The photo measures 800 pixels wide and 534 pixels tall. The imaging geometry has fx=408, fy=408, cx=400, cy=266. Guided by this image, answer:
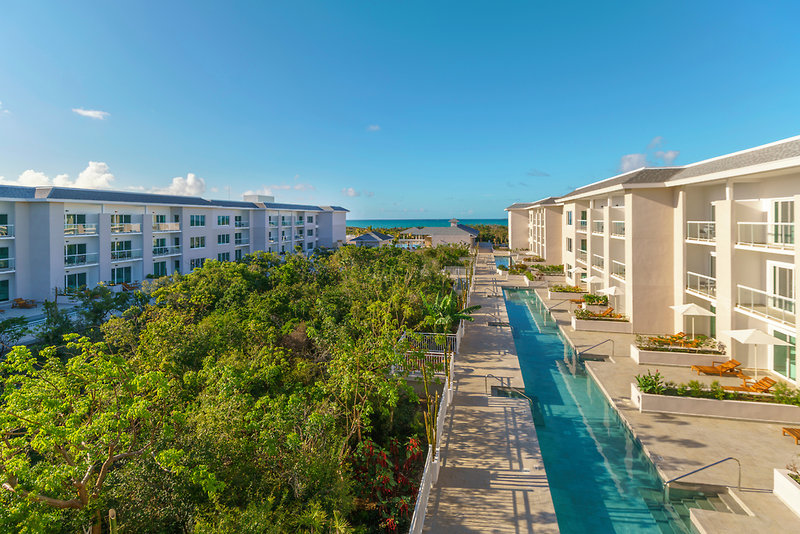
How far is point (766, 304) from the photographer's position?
627 inches

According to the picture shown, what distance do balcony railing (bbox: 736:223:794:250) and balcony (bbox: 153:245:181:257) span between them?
44.7 metres

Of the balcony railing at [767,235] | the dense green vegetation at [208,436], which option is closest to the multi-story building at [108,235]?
the dense green vegetation at [208,436]

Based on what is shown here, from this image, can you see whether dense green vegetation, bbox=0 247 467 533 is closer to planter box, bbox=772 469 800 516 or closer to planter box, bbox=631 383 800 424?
planter box, bbox=631 383 800 424

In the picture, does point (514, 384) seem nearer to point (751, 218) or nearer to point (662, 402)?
point (662, 402)

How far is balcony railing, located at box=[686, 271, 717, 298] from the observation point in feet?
62.2

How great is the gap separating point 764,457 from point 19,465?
52.7 ft

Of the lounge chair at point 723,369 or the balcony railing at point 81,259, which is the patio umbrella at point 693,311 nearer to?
the lounge chair at point 723,369

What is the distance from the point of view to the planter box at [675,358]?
17359 millimetres

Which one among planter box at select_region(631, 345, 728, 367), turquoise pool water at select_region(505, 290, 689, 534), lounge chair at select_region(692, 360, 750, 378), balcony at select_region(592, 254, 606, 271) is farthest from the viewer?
balcony at select_region(592, 254, 606, 271)

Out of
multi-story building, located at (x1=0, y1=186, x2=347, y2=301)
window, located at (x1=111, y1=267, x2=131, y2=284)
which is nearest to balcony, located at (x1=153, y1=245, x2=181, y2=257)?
multi-story building, located at (x1=0, y1=186, x2=347, y2=301)

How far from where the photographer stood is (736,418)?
1315cm

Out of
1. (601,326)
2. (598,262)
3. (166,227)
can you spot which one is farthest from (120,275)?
(598,262)

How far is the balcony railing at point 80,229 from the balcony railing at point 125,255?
247 cm

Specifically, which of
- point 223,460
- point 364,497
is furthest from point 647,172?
point 223,460
